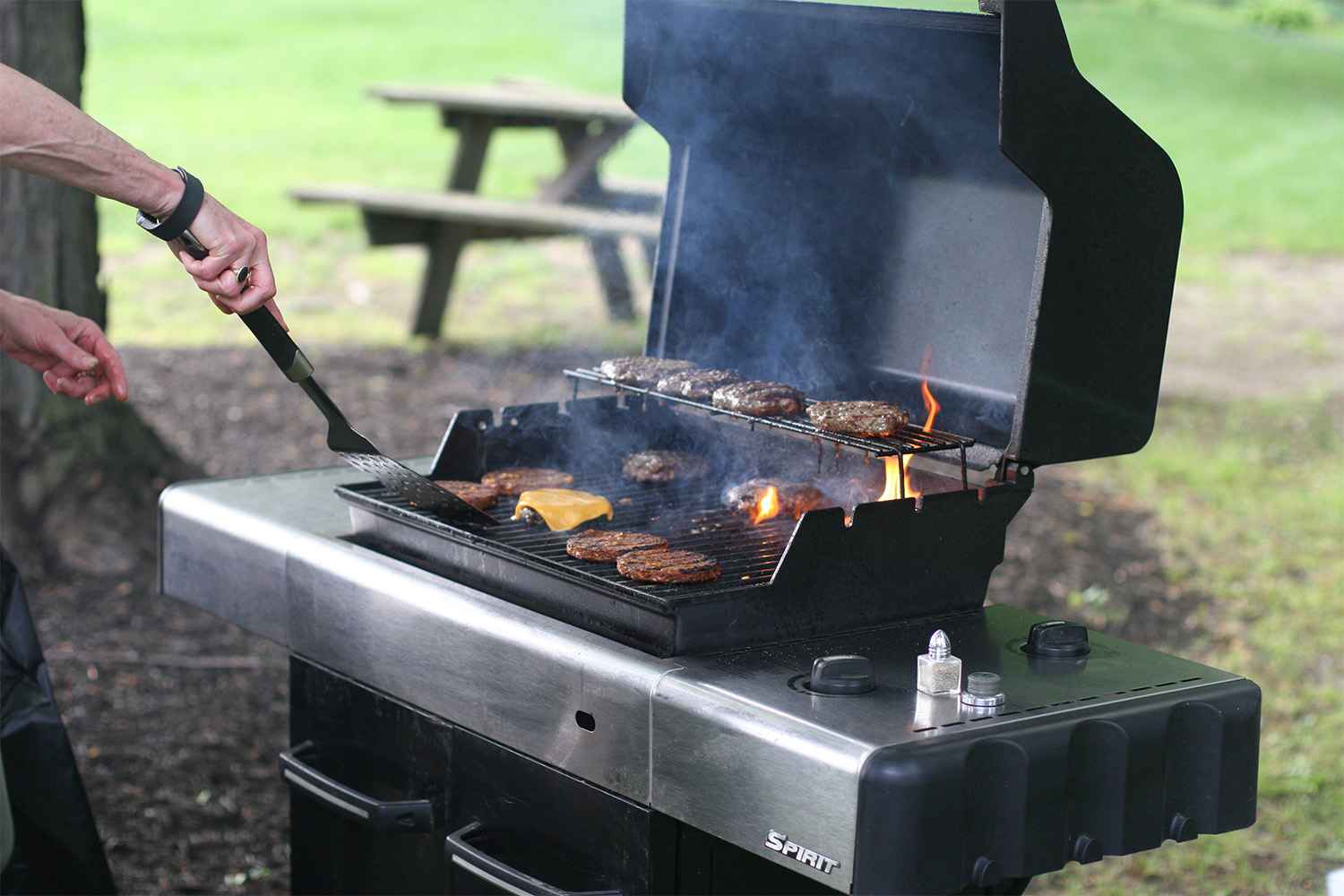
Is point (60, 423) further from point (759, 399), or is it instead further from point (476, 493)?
point (759, 399)

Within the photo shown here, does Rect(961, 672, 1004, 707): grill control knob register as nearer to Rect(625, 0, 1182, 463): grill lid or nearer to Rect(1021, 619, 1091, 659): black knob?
Rect(1021, 619, 1091, 659): black knob

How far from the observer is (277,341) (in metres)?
2.15

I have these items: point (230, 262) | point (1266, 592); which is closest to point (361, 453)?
point (230, 262)

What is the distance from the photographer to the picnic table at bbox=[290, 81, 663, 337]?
7387mm

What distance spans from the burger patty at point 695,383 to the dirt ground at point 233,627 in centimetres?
178

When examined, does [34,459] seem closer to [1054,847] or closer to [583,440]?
[583,440]

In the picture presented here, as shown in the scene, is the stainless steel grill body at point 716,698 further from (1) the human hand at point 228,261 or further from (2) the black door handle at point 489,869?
(1) the human hand at point 228,261

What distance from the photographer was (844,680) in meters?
1.78

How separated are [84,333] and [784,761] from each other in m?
1.66

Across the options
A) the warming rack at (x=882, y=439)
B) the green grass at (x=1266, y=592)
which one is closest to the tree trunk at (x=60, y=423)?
the warming rack at (x=882, y=439)

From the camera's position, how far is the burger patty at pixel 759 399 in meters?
2.32

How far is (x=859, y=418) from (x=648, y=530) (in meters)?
0.41

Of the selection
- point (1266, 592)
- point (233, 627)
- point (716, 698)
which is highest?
point (716, 698)

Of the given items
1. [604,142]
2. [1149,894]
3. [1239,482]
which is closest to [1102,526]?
[1239,482]
